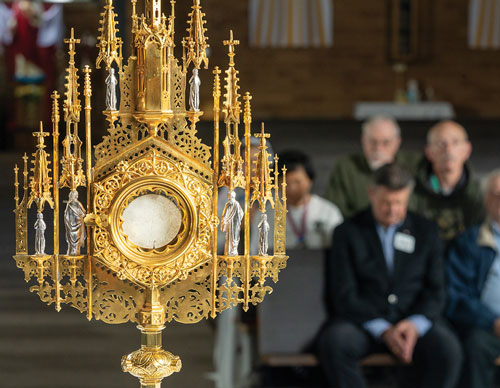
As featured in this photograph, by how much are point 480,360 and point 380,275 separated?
59 centimetres

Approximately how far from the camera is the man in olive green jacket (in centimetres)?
516

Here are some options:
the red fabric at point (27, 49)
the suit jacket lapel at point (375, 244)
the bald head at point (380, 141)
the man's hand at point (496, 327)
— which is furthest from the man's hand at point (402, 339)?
the red fabric at point (27, 49)

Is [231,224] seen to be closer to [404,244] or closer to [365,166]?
[404,244]

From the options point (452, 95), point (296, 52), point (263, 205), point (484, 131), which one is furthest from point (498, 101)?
point (263, 205)

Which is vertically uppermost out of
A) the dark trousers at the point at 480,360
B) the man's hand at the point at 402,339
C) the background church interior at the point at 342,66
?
the background church interior at the point at 342,66

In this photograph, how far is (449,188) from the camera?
495cm

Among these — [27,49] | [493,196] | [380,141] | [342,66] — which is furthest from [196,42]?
[342,66]

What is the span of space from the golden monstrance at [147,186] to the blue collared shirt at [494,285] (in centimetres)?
281

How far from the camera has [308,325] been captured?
412cm

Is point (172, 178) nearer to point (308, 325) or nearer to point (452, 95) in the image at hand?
point (308, 325)

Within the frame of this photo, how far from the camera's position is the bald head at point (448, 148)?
487cm

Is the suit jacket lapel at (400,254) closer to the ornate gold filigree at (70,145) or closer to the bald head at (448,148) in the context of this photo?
the bald head at (448,148)

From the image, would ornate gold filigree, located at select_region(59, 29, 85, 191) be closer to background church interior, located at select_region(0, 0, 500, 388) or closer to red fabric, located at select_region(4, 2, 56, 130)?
background church interior, located at select_region(0, 0, 500, 388)

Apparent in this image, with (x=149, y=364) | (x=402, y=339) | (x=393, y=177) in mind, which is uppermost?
(x=393, y=177)
